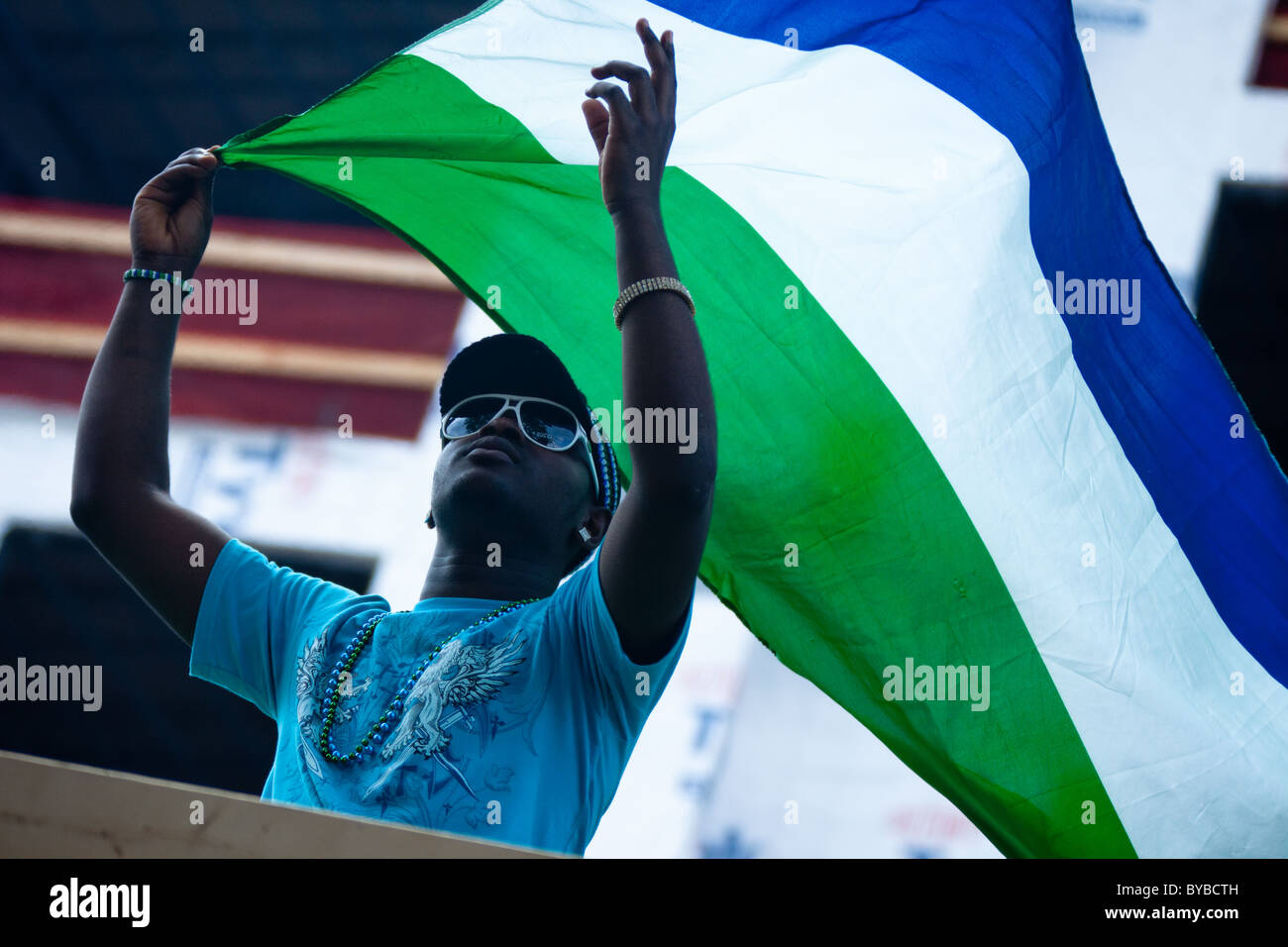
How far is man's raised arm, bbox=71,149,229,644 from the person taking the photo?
6.96 feet

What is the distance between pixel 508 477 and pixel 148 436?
2.08 feet

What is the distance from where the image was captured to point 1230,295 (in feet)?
20.9

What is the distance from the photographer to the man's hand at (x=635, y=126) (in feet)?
6.02

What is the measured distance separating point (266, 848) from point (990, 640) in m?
1.55

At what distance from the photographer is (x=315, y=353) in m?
6.80

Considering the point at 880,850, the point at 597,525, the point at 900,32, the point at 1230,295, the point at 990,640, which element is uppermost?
the point at 1230,295

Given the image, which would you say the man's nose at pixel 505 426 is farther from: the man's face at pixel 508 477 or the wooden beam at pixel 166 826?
the wooden beam at pixel 166 826

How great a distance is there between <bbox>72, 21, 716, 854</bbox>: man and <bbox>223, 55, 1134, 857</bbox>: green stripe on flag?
0.27 meters

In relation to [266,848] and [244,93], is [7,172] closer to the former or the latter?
[244,93]
